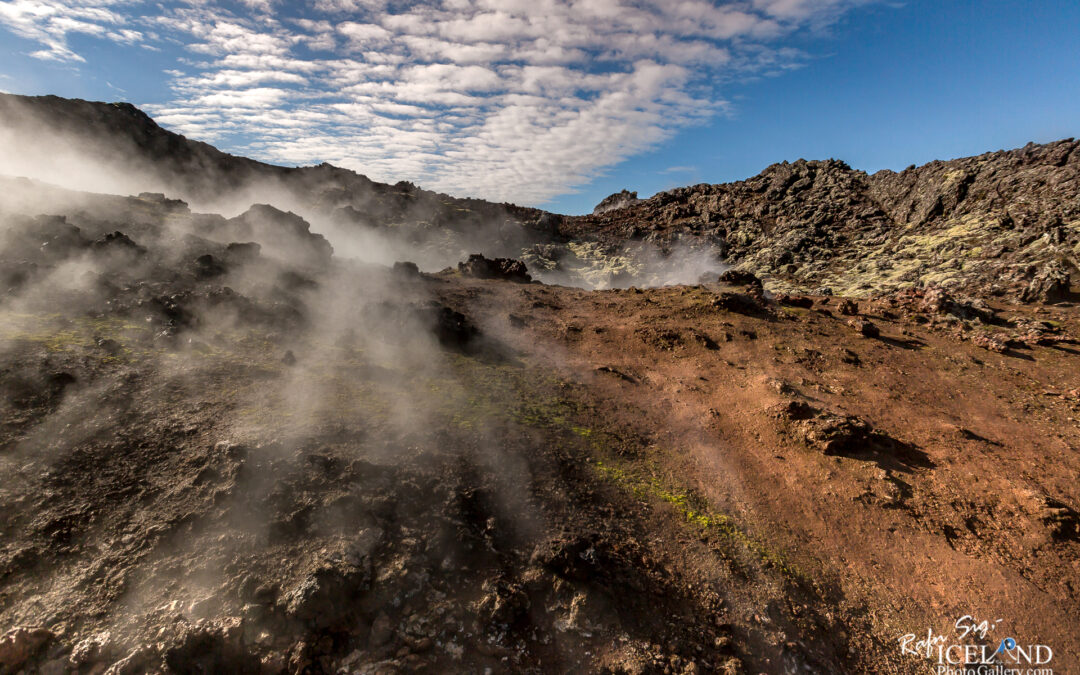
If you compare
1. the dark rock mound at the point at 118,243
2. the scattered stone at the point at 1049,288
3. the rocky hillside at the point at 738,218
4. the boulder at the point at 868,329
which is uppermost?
the rocky hillside at the point at 738,218

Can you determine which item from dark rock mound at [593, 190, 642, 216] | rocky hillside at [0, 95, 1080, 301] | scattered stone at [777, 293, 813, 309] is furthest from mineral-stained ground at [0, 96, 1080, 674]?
dark rock mound at [593, 190, 642, 216]

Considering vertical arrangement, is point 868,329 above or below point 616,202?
below

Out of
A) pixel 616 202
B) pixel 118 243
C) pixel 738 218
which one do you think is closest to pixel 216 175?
pixel 118 243

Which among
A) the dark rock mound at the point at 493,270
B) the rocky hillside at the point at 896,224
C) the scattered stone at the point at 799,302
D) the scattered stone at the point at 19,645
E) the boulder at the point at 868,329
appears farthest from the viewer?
the dark rock mound at the point at 493,270

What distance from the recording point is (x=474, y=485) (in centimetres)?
731

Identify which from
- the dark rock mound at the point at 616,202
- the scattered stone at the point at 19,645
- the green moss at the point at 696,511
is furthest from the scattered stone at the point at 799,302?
the dark rock mound at the point at 616,202

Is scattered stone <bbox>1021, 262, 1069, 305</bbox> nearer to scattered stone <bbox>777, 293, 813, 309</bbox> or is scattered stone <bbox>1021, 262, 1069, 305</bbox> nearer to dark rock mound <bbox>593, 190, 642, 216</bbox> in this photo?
scattered stone <bbox>777, 293, 813, 309</bbox>

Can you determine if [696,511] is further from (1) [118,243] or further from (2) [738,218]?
(2) [738,218]

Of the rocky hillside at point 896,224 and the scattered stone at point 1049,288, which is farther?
the rocky hillside at point 896,224

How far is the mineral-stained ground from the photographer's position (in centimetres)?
510

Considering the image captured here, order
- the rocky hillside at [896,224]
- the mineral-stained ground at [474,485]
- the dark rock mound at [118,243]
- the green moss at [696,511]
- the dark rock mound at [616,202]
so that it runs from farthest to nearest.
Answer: the dark rock mound at [616,202] < the rocky hillside at [896,224] < the dark rock mound at [118,243] < the green moss at [696,511] < the mineral-stained ground at [474,485]

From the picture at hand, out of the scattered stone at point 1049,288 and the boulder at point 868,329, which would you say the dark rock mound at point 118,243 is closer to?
the boulder at point 868,329

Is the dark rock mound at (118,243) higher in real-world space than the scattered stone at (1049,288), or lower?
lower

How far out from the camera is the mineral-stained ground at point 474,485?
5.10 meters
